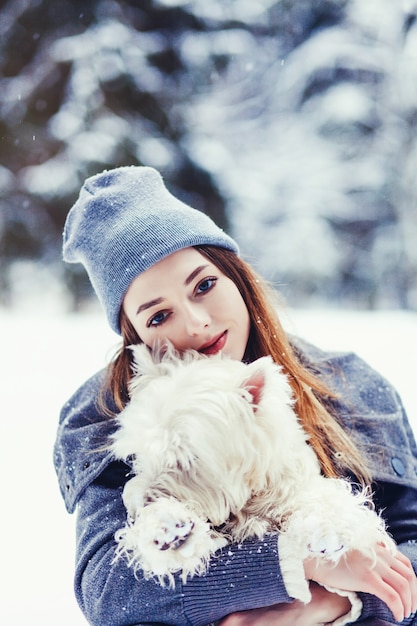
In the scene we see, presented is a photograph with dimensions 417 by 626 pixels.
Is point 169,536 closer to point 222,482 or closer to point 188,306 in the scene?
point 222,482

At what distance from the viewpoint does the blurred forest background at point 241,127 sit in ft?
11.1

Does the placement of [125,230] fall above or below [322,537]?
above

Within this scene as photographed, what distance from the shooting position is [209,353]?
1.01 meters

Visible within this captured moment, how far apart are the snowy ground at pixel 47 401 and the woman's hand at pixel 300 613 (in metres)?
0.70

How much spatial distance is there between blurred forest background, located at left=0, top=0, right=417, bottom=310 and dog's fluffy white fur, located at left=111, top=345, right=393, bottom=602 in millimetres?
2641

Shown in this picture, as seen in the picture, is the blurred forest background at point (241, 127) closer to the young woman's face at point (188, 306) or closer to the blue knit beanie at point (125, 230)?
the blue knit beanie at point (125, 230)

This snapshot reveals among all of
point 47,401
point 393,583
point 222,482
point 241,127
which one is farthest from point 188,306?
point 241,127

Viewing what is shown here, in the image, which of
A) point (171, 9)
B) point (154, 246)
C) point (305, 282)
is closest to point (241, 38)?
point (171, 9)

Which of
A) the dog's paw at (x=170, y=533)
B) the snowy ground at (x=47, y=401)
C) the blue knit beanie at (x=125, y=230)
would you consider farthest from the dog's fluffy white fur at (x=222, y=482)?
the snowy ground at (x=47, y=401)

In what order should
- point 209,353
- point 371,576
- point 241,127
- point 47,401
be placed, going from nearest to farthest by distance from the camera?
point 371,576 < point 209,353 < point 47,401 < point 241,127

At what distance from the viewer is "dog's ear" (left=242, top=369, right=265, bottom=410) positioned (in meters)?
0.85

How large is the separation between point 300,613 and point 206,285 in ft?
2.00

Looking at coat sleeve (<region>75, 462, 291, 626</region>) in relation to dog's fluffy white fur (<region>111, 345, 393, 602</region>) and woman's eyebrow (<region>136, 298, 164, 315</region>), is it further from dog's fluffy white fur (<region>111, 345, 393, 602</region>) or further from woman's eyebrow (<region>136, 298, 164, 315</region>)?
woman's eyebrow (<region>136, 298, 164, 315</region>)

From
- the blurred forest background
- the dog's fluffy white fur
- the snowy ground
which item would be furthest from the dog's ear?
the blurred forest background
